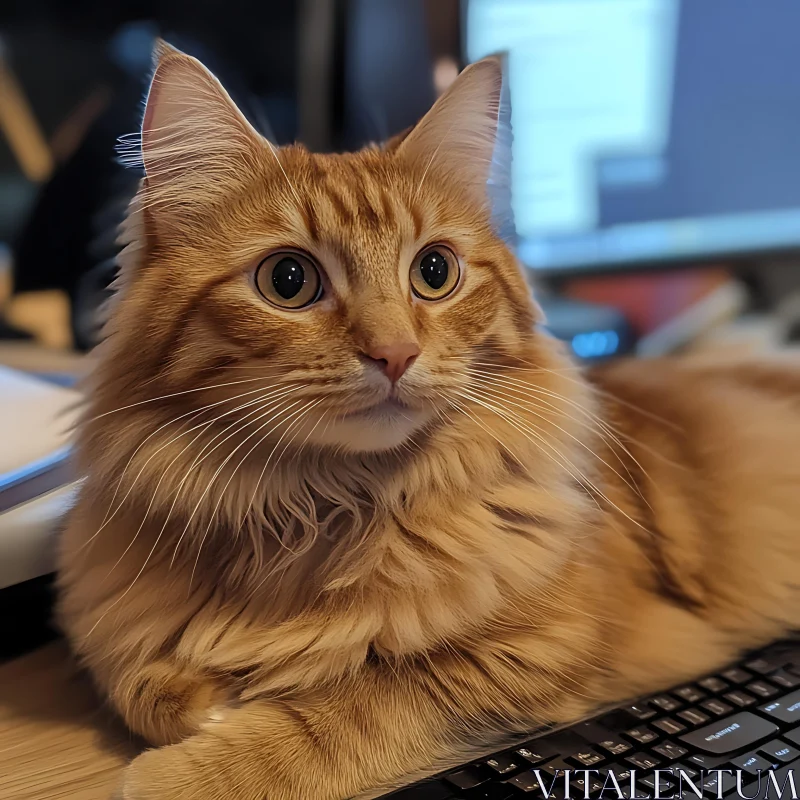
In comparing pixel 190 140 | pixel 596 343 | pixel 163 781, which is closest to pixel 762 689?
pixel 163 781

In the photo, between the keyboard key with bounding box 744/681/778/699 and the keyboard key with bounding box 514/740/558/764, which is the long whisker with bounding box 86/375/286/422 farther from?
the keyboard key with bounding box 744/681/778/699

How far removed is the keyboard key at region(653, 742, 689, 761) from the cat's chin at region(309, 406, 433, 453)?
391mm

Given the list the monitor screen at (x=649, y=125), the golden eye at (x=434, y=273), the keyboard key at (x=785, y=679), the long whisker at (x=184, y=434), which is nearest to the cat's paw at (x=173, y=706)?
the long whisker at (x=184, y=434)

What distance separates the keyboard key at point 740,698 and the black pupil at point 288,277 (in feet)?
2.08

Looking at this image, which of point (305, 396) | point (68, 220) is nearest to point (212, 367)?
point (305, 396)

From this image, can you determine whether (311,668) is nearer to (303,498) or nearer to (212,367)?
(303,498)

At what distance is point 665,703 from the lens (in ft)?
2.94

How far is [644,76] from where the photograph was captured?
1947mm

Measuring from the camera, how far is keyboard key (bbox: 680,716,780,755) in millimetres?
792

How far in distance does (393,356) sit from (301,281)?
0.48ft

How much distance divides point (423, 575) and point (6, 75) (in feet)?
5.11

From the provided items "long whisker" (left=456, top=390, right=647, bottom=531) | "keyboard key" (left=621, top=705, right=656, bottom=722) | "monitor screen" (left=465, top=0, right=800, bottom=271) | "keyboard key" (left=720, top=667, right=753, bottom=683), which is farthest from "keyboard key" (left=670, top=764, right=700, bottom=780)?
"monitor screen" (left=465, top=0, right=800, bottom=271)

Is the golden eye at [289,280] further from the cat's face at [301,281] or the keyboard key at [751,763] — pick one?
the keyboard key at [751,763]

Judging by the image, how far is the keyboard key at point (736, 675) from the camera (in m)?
0.94
